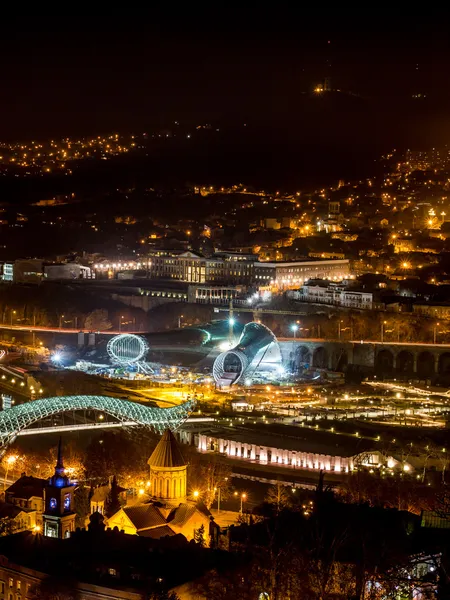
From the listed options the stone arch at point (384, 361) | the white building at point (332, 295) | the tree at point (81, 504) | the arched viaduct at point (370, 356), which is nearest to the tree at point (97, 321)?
the white building at point (332, 295)

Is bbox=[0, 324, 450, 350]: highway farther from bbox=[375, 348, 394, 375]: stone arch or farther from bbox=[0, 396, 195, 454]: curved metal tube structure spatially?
bbox=[0, 396, 195, 454]: curved metal tube structure

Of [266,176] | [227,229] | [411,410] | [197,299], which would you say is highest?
[266,176]

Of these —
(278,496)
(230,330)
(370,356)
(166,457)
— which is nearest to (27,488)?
(166,457)

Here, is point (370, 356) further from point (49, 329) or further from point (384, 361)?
point (49, 329)

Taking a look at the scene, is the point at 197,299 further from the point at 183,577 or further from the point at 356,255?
the point at 183,577

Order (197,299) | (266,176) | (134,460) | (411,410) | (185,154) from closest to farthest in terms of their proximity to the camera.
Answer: (134,460) → (411,410) → (197,299) → (266,176) → (185,154)

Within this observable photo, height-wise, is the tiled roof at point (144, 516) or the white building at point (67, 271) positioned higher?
the white building at point (67, 271)

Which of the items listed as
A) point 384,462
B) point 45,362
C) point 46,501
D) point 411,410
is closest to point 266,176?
point 45,362

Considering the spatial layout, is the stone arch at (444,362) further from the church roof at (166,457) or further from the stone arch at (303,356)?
the church roof at (166,457)

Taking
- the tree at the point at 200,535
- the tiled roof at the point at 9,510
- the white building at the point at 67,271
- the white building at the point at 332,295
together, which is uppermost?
the white building at the point at 67,271
